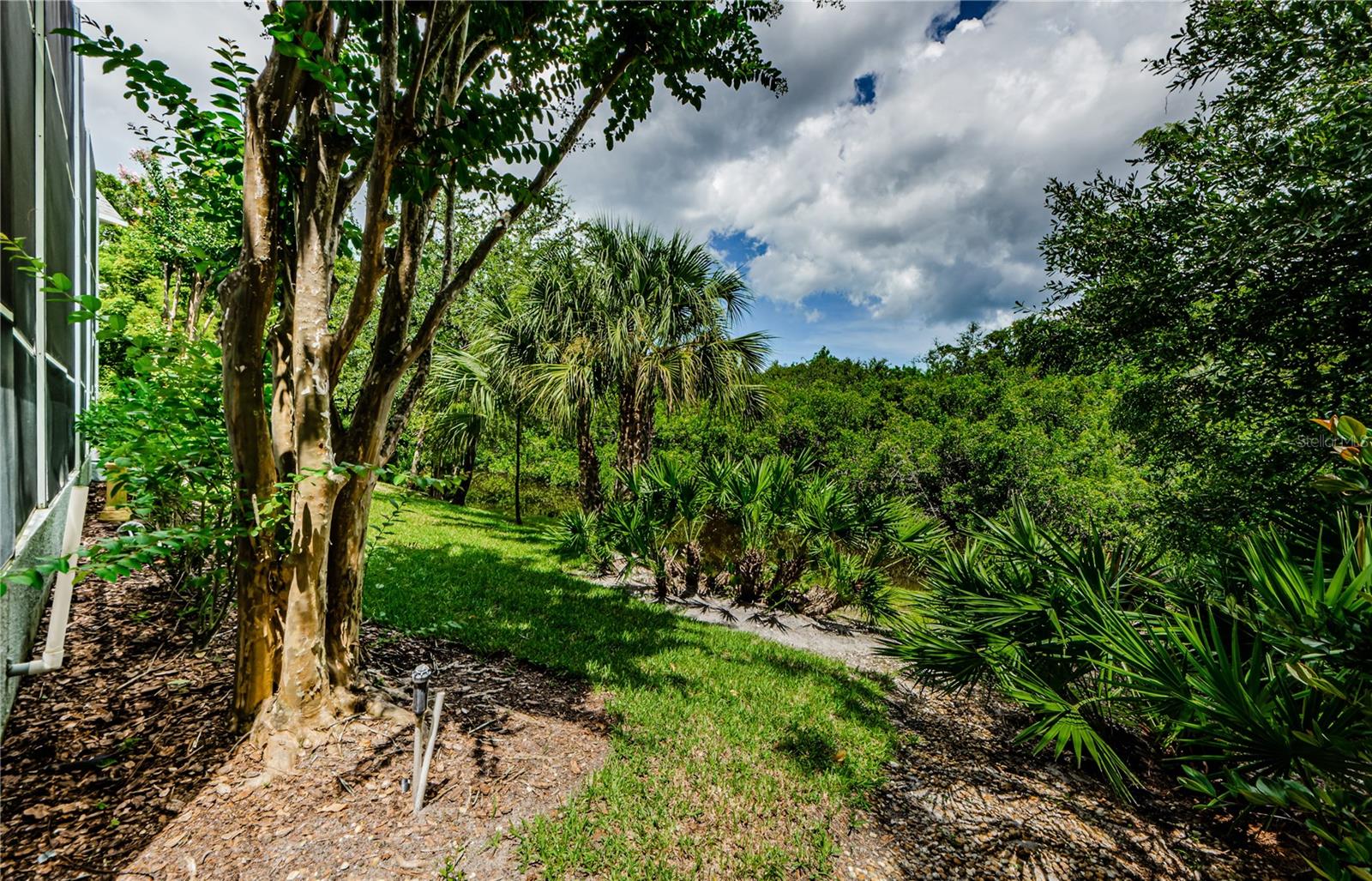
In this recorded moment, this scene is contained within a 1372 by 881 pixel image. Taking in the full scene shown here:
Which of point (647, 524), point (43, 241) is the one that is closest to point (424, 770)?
point (43, 241)

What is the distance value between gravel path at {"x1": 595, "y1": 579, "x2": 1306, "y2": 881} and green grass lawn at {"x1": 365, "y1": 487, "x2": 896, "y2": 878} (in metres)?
0.25

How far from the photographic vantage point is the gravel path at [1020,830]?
2.80 meters

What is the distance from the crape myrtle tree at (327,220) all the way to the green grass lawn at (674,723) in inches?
27.7

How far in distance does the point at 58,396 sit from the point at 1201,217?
1007 cm

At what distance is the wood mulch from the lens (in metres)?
2.23

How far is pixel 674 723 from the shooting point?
387 cm

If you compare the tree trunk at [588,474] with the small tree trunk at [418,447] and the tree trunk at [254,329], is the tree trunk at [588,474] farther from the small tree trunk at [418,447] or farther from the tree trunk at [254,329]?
the tree trunk at [254,329]

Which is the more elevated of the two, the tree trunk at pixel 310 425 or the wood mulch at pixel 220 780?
the tree trunk at pixel 310 425

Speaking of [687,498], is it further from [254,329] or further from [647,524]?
[254,329]

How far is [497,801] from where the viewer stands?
2.78 meters

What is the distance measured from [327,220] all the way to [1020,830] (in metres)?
5.40

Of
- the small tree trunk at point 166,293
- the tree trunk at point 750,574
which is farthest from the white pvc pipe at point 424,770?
the small tree trunk at point 166,293

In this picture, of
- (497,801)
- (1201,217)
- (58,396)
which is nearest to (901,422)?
(1201,217)

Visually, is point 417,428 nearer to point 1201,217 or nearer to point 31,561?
point 31,561
